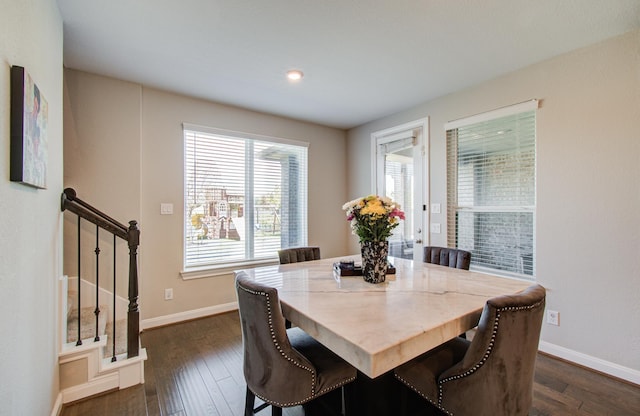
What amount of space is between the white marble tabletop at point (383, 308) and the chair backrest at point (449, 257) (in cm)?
28

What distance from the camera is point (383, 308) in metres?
1.32

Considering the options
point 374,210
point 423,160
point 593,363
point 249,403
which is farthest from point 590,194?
point 249,403

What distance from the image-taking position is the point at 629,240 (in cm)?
207

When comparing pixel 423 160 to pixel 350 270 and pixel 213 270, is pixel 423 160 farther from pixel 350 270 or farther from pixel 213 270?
pixel 213 270

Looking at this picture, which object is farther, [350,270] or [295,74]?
[295,74]

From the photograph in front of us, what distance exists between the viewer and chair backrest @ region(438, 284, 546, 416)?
44.5 inches

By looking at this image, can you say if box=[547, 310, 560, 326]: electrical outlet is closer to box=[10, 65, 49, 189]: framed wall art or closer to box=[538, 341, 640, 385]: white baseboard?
box=[538, 341, 640, 385]: white baseboard

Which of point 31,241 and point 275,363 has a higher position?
point 31,241

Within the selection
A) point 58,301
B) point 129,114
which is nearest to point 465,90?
point 129,114

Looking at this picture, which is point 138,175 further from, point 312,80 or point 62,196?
point 312,80

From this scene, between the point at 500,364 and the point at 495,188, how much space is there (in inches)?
85.0

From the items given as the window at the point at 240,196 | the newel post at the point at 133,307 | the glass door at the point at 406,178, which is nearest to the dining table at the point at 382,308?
the newel post at the point at 133,307

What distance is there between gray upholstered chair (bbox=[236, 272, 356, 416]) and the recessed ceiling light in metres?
2.04

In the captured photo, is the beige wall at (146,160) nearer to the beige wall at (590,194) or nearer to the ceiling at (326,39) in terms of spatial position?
the ceiling at (326,39)
